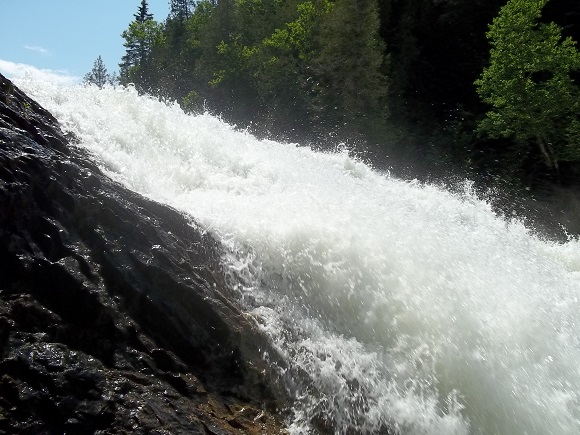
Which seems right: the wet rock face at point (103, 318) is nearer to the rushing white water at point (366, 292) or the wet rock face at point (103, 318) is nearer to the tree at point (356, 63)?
the rushing white water at point (366, 292)

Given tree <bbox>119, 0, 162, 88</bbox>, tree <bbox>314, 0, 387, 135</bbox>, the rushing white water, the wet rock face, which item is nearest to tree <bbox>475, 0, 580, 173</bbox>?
tree <bbox>314, 0, 387, 135</bbox>

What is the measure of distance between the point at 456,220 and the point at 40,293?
704cm

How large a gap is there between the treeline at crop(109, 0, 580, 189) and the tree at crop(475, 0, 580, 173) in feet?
0.12

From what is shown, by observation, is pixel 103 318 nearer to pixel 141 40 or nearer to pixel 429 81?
pixel 429 81

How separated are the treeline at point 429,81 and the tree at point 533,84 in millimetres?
35

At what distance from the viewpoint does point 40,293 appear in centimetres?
363

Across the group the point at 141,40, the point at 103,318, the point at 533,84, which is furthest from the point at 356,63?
the point at 141,40

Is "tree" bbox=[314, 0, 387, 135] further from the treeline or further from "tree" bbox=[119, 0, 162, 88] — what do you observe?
"tree" bbox=[119, 0, 162, 88]

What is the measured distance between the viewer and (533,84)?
51.7 ft

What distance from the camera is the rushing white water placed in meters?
4.43

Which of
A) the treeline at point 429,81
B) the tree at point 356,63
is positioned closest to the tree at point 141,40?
the treeline at point 429,81

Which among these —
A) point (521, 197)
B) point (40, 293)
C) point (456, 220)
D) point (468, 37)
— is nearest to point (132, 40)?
point (468, 37)

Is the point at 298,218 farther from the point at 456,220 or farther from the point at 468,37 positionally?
the point at 468,37

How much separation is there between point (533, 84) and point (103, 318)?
15788 millimetres
